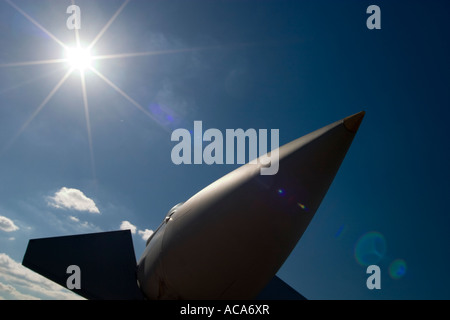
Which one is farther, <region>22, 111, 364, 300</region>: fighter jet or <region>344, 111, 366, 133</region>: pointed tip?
<region>344, 111, 366, 133</region>: pointed tip

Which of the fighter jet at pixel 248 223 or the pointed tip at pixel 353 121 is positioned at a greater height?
the pointed tip at pixel 353 121

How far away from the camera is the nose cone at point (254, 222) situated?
7.89 ft

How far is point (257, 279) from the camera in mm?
2557

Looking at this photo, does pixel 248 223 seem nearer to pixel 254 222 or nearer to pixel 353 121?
pixel 254 222

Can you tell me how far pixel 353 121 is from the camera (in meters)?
2.54

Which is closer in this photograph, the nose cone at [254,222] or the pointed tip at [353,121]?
the nose cone at [254,222]

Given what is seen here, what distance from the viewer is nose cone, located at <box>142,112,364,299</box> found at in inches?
94.7

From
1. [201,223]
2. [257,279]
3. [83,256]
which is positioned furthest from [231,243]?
[83,256]

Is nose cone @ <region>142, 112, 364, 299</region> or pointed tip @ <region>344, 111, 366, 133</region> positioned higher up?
pointed tip @ <region>344, 111, 366, 133</region>

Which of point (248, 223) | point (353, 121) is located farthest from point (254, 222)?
point (353, 121)

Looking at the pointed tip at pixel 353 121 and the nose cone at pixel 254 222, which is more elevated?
the pointed tip at pixel 353 121

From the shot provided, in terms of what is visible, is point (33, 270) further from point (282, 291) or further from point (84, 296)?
point (282, 291)
